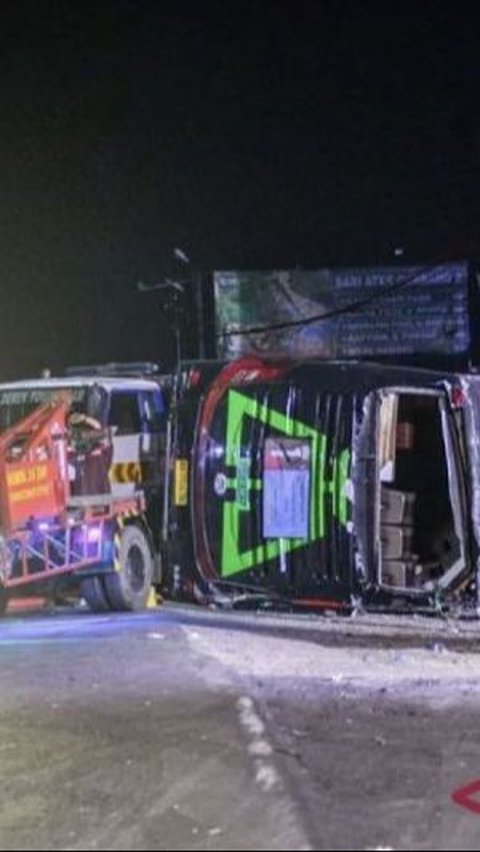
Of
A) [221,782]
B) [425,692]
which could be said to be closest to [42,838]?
[221,782]

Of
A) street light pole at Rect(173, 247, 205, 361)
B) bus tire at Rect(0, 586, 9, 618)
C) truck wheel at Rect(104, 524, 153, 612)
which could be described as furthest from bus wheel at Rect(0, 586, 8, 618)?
street light pole at Rect(173, 247, 205, 361)

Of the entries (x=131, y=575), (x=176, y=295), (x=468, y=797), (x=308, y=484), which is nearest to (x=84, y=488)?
(x=131, y=575)

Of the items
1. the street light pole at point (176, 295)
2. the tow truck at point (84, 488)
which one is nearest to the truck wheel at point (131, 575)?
the tow truck at point (84, 488)

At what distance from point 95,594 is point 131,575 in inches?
16.7

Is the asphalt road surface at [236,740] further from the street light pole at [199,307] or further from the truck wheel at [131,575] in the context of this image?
the street light pole at [199,307]

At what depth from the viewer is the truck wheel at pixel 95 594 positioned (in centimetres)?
1270

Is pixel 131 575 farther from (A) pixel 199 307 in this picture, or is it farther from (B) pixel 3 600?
(A) pixel 199 307

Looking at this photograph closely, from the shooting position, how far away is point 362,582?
10250mm

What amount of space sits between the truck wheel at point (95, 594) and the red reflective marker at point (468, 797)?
7.14 meters

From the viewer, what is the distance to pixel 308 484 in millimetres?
10367

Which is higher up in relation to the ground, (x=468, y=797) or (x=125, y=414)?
(x=125, y=414)

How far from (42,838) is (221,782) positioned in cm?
91

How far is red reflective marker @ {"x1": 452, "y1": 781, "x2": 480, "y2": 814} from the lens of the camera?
562 centimetres

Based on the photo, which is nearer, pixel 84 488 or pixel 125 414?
pixel 84 488
